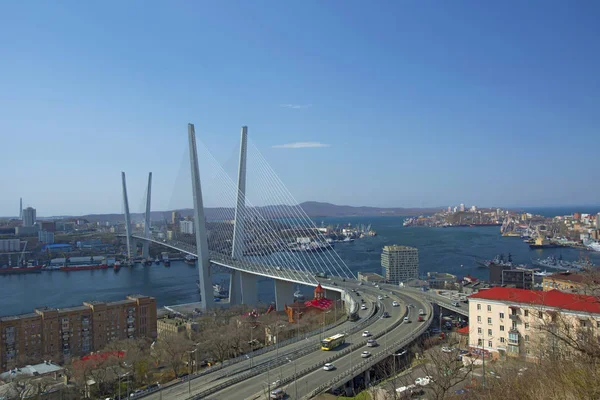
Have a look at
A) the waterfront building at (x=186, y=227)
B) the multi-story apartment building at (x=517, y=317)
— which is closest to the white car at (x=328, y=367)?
the multi-story apartment building at (x=517, y=317)

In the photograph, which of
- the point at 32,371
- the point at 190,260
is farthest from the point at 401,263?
the point at 32,371

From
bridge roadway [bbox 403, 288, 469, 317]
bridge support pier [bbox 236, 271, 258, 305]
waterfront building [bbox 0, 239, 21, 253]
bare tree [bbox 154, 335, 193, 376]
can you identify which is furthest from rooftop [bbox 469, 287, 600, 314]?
waterfront building [bbox 0, 239, 21, 253]

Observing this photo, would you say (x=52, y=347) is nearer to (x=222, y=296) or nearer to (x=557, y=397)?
(x=222, y=296)

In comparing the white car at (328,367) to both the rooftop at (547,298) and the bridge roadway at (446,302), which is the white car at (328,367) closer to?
the rooftop at (547,298)

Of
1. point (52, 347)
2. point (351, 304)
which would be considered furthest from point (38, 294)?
point (351, 304)

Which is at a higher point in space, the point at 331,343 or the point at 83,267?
the point at 331,343

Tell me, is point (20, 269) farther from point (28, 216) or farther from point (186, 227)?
point (28, 216)

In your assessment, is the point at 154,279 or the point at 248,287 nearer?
the point at 248,287
